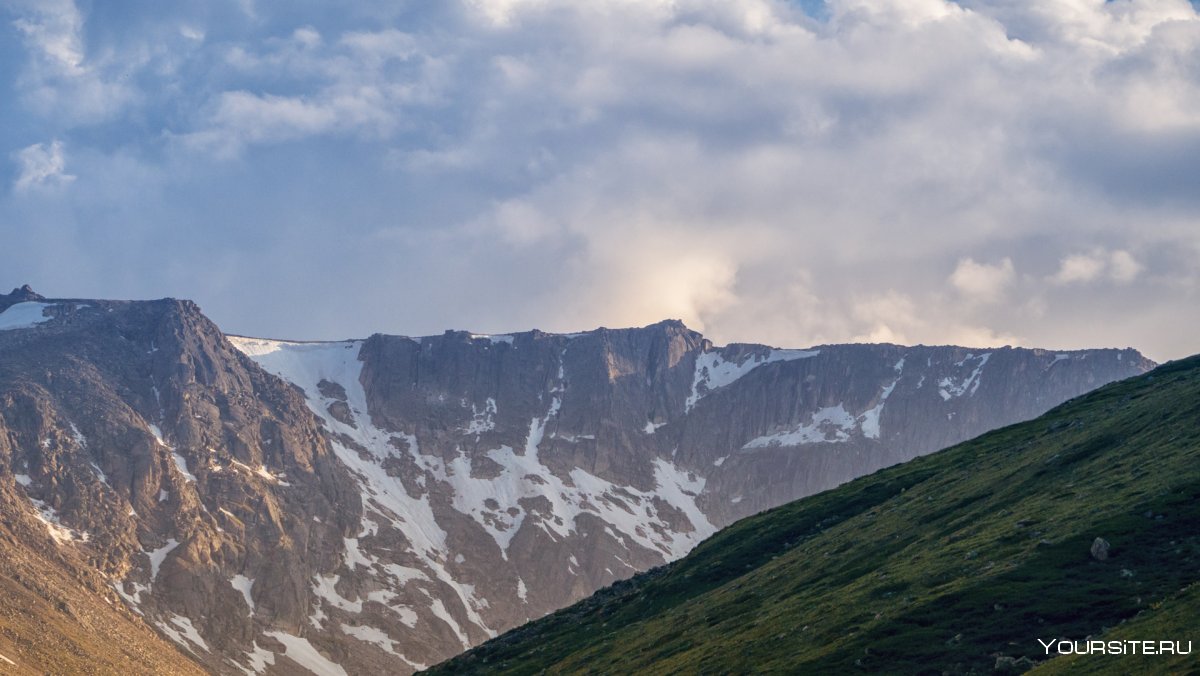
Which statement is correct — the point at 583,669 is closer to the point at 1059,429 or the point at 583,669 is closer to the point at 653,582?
the point at 653,582

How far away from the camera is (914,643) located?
2751 inches

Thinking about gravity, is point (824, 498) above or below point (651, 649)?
above

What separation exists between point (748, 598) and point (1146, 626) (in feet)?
175

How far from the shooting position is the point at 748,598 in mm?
108500

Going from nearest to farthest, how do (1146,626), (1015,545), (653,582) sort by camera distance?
(1146,626) < (1015,545) < (653,582)

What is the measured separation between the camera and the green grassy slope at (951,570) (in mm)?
68000

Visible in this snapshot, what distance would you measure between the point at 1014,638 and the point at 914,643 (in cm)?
592

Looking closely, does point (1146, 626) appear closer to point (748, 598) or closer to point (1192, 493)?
point (1192, 493)

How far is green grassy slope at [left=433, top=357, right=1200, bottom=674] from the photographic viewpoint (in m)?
68.0

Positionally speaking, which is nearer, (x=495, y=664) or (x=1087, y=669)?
(x=1087, y=669)

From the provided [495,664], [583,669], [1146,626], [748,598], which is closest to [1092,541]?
[1146,626]

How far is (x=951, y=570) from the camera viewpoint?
270ft

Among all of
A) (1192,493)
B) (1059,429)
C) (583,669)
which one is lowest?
(583,669)

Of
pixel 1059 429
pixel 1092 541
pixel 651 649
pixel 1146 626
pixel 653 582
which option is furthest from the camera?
pixel 653 582
